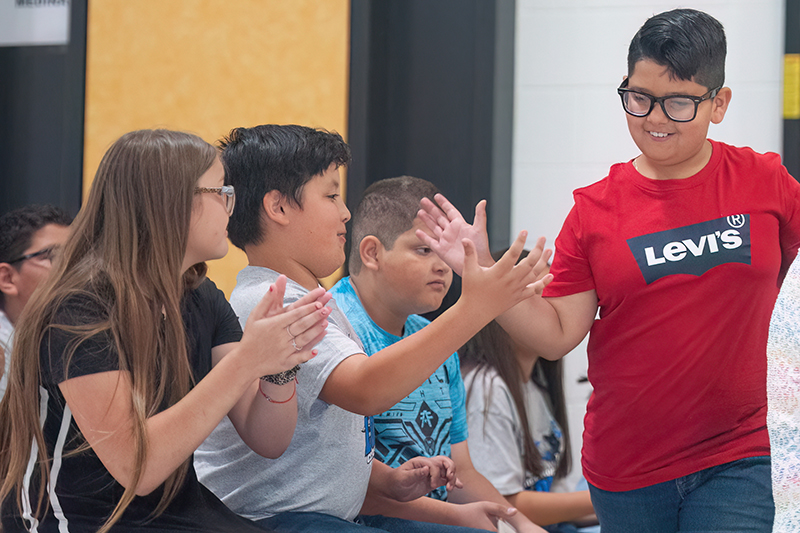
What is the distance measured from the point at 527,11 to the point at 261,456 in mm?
1890

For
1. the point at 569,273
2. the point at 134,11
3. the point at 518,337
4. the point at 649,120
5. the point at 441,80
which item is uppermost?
the point at 134,11

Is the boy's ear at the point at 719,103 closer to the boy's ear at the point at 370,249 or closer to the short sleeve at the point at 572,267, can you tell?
the short sleeve at the point at 572,267

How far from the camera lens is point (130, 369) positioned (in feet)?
4.15

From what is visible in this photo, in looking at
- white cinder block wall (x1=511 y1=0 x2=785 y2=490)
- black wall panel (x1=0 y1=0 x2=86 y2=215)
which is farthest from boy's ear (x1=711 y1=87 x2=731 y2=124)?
black wall panel (x1=0 y1=0 x2=86 y2=215)

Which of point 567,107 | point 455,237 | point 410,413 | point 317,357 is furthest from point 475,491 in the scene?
point 567,107

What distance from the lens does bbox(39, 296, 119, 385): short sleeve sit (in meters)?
1.21

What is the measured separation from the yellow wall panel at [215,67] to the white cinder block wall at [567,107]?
643 millimetres

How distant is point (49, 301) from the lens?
1256mm

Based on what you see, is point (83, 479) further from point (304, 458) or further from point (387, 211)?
point (387, 211)

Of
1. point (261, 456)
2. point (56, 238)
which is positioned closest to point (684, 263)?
point (261, 456)

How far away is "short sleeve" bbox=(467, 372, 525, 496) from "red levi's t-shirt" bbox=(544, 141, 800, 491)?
2.00ft

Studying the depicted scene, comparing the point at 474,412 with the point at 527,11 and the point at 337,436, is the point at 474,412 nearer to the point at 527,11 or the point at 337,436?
the point at 337,436

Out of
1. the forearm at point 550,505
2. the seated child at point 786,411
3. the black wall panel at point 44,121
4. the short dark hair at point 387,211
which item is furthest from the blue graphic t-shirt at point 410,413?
the black wall panel at point 44,121

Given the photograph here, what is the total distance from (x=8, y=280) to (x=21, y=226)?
0.51 feet
